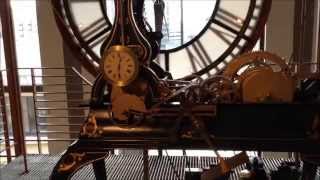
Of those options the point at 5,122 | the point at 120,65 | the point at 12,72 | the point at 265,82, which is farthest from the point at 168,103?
the point at 5,122

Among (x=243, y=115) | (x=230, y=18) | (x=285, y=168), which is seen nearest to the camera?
(x=243, y=115)

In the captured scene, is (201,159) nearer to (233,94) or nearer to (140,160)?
(140,160)

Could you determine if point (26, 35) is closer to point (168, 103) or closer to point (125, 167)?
point (125, 167)

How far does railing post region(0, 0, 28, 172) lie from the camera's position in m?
2.24

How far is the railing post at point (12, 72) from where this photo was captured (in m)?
2.24

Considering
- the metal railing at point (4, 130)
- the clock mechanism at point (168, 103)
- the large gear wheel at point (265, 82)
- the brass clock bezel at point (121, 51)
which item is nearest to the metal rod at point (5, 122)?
the metal railing at point (4, 130)

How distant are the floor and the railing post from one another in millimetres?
90

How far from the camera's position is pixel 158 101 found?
143cm

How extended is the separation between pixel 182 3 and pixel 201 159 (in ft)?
3.40

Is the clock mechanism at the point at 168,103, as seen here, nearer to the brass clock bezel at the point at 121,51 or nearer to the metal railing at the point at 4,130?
the brass clock bezel at the point at 121,51

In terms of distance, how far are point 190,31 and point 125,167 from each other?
98cm

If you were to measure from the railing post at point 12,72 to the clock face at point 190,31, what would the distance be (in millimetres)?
438

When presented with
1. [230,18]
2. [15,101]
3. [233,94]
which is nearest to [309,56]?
[230,18]

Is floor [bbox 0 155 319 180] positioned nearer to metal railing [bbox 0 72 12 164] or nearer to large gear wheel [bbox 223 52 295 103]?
metal railing [bbox 0 72 12 164]
